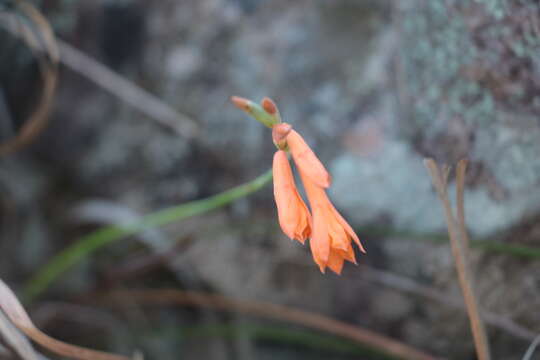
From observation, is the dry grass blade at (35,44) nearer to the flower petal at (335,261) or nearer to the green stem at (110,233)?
the green stem at (110,233)

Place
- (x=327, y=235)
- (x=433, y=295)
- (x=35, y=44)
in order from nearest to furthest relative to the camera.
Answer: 1. (x=327, y=235)
2. (x=433, y=295)
3. (x=35, y=44)

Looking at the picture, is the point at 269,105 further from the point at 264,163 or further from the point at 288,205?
the point at 264,163

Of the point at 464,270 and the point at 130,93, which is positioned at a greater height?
the point at 130,93

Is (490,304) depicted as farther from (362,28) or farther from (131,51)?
(131,51)

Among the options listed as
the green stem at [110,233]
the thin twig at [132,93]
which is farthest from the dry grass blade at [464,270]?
the thin twig at [132,93]

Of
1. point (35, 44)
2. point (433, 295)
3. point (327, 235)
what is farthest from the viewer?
point (35, 44)

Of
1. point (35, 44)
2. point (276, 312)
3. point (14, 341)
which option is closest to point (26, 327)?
point (14, 341)

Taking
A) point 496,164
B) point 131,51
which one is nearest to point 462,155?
point 496,164
